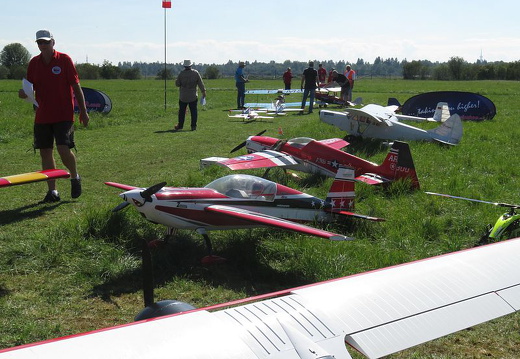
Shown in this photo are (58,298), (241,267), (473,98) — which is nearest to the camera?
(58,298)

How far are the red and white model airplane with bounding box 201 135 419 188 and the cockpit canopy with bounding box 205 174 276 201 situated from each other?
1935mm

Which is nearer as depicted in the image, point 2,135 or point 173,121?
point 2,135

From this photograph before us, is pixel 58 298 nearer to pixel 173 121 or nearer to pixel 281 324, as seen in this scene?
pixel 281 324

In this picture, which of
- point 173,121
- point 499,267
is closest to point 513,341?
point 499,267

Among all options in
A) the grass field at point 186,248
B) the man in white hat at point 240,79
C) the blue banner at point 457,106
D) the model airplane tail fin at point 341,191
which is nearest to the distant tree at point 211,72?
the man in white hat at point 240,79

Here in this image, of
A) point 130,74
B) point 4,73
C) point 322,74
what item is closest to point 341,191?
point 322,74

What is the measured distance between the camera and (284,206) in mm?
6285

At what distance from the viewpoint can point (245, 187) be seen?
6.19 metres

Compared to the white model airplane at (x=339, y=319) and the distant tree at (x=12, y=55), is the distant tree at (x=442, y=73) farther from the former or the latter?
the white model airplane at (x=339, y=319)

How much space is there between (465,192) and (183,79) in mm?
9416

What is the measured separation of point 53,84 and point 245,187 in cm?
298

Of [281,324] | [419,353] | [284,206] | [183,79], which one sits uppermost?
[183,79]

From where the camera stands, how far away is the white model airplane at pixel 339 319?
195 cm

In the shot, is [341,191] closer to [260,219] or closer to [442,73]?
[260,219]
